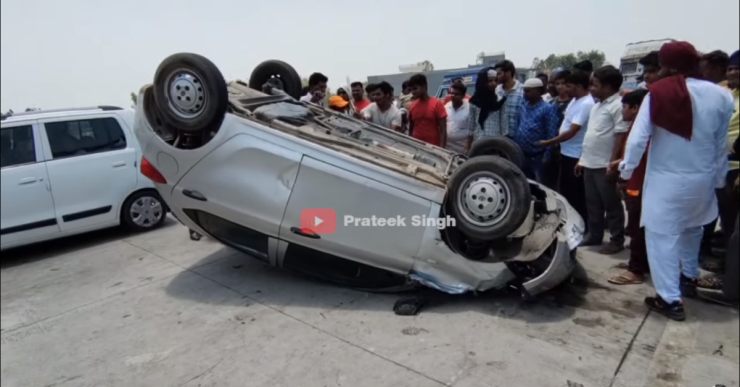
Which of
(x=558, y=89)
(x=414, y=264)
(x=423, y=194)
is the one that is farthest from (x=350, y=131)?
(x=558, y=89)

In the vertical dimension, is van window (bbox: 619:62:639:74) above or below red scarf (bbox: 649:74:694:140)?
above

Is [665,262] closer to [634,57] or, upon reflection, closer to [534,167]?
[634,57]

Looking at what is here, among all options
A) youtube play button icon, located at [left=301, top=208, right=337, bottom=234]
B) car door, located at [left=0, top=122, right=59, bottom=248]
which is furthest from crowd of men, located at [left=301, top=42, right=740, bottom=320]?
car door, located at [left=0, top=122, right=59, bottom=248]

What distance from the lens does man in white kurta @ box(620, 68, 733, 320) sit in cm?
268

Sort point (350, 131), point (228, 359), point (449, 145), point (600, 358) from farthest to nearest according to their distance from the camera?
point (449, 145) → point (350, 131) → point (228, 359) → point (600, 358)

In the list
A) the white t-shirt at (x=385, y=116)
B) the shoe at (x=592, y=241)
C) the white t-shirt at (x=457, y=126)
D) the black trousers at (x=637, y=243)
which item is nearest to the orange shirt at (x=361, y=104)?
the white t-shirt at (x=385, y=116)

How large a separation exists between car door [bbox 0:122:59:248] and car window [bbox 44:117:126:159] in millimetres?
169

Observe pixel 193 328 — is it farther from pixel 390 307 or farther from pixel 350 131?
pixel 350 131

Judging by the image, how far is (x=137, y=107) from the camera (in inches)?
138

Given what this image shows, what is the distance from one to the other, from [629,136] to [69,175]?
546cm

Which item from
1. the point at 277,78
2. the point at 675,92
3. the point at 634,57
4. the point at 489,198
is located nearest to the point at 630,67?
the point at 675,92

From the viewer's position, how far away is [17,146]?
4871mm

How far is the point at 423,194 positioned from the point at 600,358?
1413 mm

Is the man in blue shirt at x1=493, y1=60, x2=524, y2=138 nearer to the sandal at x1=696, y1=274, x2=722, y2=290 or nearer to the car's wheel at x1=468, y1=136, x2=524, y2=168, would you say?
the car's wheel at x1=468, y1=136, x2=524, y2=168
